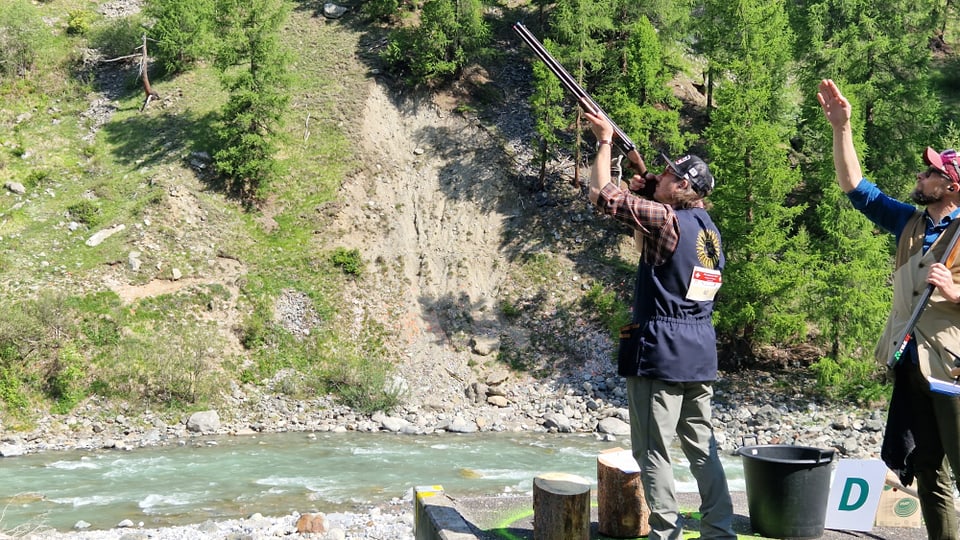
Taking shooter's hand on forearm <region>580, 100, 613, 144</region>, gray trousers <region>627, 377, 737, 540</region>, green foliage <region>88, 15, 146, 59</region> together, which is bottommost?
gray trousers <region>627, 377, 737, 540</region>

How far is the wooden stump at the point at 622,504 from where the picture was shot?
19.1ft

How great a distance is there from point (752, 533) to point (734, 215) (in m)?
14.0

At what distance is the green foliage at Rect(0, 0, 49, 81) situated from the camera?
96.7ft

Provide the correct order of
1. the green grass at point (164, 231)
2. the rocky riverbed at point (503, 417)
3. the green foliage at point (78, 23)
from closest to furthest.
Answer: the rocky riverbed at point (503, 417) < the green grass at point (164, 231) < the green foliage at point (78, 23)

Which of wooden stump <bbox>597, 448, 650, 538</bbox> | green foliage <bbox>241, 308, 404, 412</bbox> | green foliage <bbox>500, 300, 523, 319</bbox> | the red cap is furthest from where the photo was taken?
green foliage <bbox>500, 300, 523, 319</bbox>

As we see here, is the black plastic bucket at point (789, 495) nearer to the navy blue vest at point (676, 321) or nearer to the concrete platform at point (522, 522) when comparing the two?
the concrete platform at point (522, 522)

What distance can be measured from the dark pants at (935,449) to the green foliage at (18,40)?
108 ft

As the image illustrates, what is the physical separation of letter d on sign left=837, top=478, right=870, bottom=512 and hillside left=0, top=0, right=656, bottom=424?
14.3 metres

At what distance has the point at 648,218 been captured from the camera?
4629 millimetres

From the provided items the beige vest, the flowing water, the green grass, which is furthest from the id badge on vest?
the green grass

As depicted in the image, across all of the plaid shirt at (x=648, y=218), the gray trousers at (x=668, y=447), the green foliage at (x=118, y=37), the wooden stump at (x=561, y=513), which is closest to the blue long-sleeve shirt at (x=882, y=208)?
the plaid shirt at (x=648, y=218)

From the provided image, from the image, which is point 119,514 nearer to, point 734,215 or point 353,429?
point 353,429

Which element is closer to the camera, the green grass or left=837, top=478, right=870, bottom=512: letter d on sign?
left=837, top=478, right=870, bottom=512: letter d on sign

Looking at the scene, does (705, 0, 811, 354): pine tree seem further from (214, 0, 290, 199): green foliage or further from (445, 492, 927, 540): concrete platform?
(214, 0, 290, 199): green foliage
